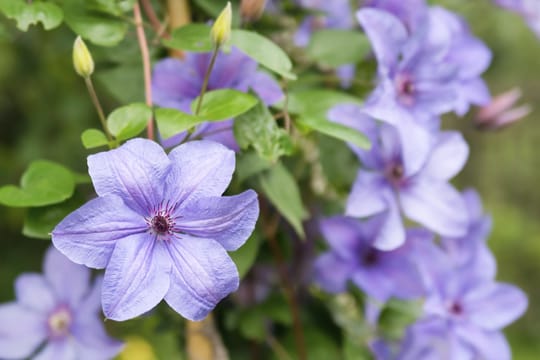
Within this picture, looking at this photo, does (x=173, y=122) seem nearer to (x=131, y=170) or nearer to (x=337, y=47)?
(x=131, y=170)

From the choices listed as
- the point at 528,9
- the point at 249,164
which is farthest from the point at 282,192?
the point at 528,9

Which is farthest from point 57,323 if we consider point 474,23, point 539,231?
point 539,231

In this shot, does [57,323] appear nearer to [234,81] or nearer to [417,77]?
[234,81]

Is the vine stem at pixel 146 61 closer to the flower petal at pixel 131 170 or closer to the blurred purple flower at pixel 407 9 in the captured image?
the flower petal at pixel 131 170

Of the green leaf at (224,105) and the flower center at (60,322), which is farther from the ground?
the green leaf at (224,105)

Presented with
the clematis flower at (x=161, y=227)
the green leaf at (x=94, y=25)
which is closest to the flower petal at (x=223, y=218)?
the clematis flower at (x=161, y=227)
